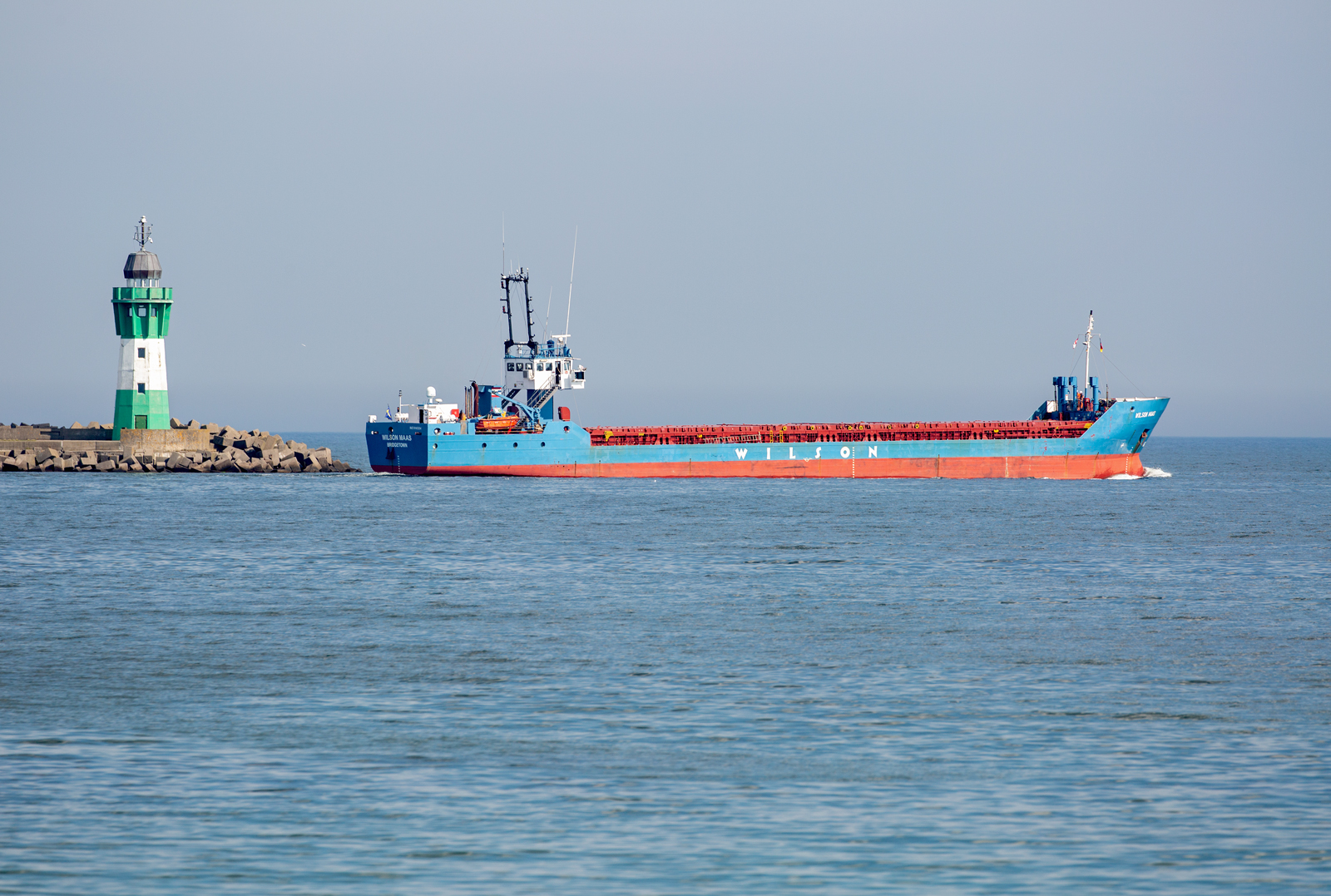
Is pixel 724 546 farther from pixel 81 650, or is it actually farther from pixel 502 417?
pixel 502 417

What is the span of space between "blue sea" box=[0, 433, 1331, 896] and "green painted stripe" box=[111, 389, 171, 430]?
3508 cm

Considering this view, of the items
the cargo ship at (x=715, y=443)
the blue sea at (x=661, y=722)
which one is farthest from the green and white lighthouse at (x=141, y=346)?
the blue sea at (x=661, y=722)

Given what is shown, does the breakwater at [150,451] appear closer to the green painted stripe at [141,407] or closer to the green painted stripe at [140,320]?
the green painted stripe at [141,407]

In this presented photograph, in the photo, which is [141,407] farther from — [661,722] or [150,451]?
[661,722]

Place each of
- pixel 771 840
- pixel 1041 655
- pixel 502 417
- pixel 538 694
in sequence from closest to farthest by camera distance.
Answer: pixel 771 840 < pixel 538 694 < pixel 1041 655 < pixel 502 417

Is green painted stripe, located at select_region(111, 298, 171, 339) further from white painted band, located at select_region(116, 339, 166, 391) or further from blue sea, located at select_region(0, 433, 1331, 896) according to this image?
blue sea, located at select_region(0, 433, 1331, 896)

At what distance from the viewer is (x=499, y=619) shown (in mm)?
23328

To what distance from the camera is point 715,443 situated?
6506 centimetres

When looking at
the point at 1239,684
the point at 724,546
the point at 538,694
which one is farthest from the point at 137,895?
the point at 724,546

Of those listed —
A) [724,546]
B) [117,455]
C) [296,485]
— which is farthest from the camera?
[117,455]

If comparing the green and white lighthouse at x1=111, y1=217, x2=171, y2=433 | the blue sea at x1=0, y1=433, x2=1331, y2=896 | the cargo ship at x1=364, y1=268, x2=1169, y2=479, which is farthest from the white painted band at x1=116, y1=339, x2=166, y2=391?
the blue sea at x1=0, y1=433, x2=1331, y2=896

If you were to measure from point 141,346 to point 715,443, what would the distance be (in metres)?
30.0

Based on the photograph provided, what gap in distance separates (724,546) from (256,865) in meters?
27.0

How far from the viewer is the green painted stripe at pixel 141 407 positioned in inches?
2707
